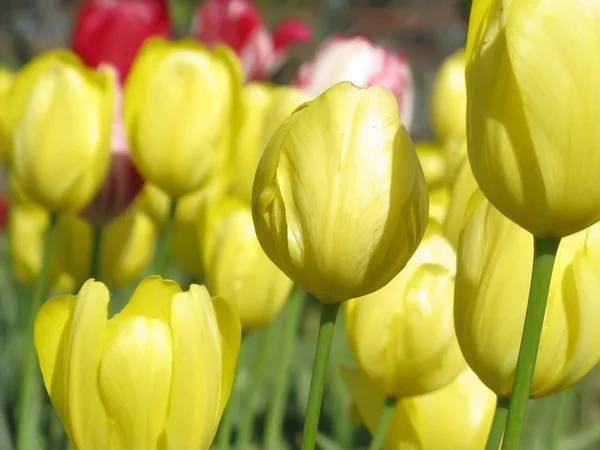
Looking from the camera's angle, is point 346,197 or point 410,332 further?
point 410,332

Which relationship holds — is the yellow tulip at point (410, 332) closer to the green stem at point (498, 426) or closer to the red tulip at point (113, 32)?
the green stem at point (498, 426)

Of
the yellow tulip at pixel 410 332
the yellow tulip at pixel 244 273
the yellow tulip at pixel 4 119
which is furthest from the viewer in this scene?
the yellow tulip at pixel 4 119

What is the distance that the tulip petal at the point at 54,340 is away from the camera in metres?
0.46

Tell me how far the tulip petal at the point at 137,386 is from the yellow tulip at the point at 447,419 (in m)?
0.21

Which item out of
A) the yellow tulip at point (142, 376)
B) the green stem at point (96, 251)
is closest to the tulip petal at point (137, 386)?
the yellow tulip at point (142, 376)

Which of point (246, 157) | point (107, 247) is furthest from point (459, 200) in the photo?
point (107, 247)

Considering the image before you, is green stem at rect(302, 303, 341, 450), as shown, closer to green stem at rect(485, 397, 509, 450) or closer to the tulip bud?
green stem at rect(485, 397, 509, 450)

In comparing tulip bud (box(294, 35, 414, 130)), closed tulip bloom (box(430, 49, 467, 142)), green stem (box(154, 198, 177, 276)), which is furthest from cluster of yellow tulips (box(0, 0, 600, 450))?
closed tulip bloom (box(430, 49, 467, 142))

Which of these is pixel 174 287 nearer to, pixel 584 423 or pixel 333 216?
pixel 333 216

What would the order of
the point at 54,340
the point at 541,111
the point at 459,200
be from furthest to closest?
1. the point at 459,200
2. the point at 54,340
3. the point at 541,111

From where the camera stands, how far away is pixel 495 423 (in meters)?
0.46

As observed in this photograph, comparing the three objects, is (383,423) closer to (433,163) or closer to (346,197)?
(346,197)

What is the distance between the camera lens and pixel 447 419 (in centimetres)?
60

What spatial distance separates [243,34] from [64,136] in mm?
515
